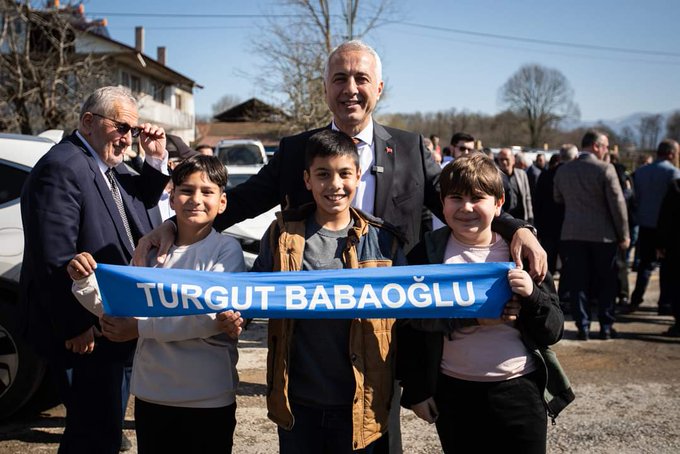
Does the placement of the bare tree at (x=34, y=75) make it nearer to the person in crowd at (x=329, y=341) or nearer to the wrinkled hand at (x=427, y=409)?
the person in crowd at (x=329, y=341)

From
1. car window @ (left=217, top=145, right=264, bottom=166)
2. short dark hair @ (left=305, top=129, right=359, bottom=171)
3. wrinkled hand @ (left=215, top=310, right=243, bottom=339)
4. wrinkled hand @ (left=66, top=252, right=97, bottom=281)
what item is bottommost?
wrinkled hand @ (left=215, top=310, right=243, bottom=339)

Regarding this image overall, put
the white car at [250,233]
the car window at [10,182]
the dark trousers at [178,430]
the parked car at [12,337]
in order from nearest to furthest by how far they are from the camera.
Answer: the dark trousers at [178,430]
the parked car at [12,337]
the car window at [10,182]
the white car at [250,233]

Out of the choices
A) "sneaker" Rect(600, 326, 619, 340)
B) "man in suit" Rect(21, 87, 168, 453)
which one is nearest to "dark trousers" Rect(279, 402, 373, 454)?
"man in suit" Rect(21, 87, 168, 453)

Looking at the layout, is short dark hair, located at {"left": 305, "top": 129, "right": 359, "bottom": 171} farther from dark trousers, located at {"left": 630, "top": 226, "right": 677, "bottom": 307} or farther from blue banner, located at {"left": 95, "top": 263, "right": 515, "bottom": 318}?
dark trousers, located at {"left": 630, "top": 226, "right": 677, "bottom": 307}

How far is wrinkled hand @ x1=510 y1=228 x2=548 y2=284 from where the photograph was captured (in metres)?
2.49

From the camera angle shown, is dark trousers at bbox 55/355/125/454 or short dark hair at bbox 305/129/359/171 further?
dark trousers at bbox 55/355/125/454

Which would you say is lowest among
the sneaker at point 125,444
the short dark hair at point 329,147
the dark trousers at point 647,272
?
the sneaker at point 125,444

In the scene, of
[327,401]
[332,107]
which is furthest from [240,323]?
[332,107]

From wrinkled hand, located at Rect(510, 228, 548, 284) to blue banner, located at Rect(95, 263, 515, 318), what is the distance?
7 cm

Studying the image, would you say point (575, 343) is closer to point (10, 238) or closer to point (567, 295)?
point (567, 295)

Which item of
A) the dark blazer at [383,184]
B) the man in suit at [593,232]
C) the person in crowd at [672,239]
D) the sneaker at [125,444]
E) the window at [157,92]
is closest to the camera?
the dark blazer at [383,184]

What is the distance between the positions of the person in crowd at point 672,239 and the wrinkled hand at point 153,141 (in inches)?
246

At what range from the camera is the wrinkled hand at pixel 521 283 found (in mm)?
2419

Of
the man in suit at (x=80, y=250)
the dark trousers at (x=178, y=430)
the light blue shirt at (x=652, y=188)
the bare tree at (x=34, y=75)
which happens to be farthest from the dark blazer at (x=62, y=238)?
the bare tree at (x=34, y=75)
